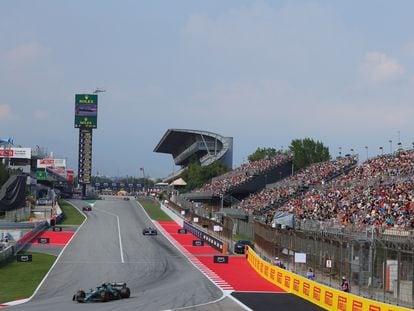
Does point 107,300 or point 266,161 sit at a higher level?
point 266,161

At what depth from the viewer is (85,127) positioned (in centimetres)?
15775

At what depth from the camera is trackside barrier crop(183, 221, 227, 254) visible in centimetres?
6439

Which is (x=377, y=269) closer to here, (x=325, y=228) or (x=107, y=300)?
(x=107, y=300)

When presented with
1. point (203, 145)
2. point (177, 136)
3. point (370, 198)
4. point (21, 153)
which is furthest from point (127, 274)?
point (177, 136)

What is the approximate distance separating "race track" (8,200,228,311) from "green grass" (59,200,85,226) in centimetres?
902

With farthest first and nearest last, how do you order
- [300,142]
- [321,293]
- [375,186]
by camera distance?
[300,142] < [375,186] < [321,293]

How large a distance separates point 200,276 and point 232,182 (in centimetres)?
6266

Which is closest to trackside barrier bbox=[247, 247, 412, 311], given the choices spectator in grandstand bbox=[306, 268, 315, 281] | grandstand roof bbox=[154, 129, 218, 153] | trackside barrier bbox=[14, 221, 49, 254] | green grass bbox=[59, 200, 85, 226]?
spectator in grandstand bbox=[306, 268, 315, 281]

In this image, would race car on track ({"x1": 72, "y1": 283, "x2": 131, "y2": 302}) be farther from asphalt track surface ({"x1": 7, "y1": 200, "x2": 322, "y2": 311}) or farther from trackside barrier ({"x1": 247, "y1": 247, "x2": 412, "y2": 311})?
trackside barrier ({"x1": 247, "y1": 247, "x2": 412, "y2": 311})

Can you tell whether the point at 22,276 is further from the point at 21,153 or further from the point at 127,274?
the point at 21,153

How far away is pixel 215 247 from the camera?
2648 inches

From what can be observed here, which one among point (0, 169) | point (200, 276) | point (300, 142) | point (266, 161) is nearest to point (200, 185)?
point (300, 142)

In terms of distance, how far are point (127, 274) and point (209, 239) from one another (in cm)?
2533

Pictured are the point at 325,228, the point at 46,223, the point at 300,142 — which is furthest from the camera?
the point at 300,142
